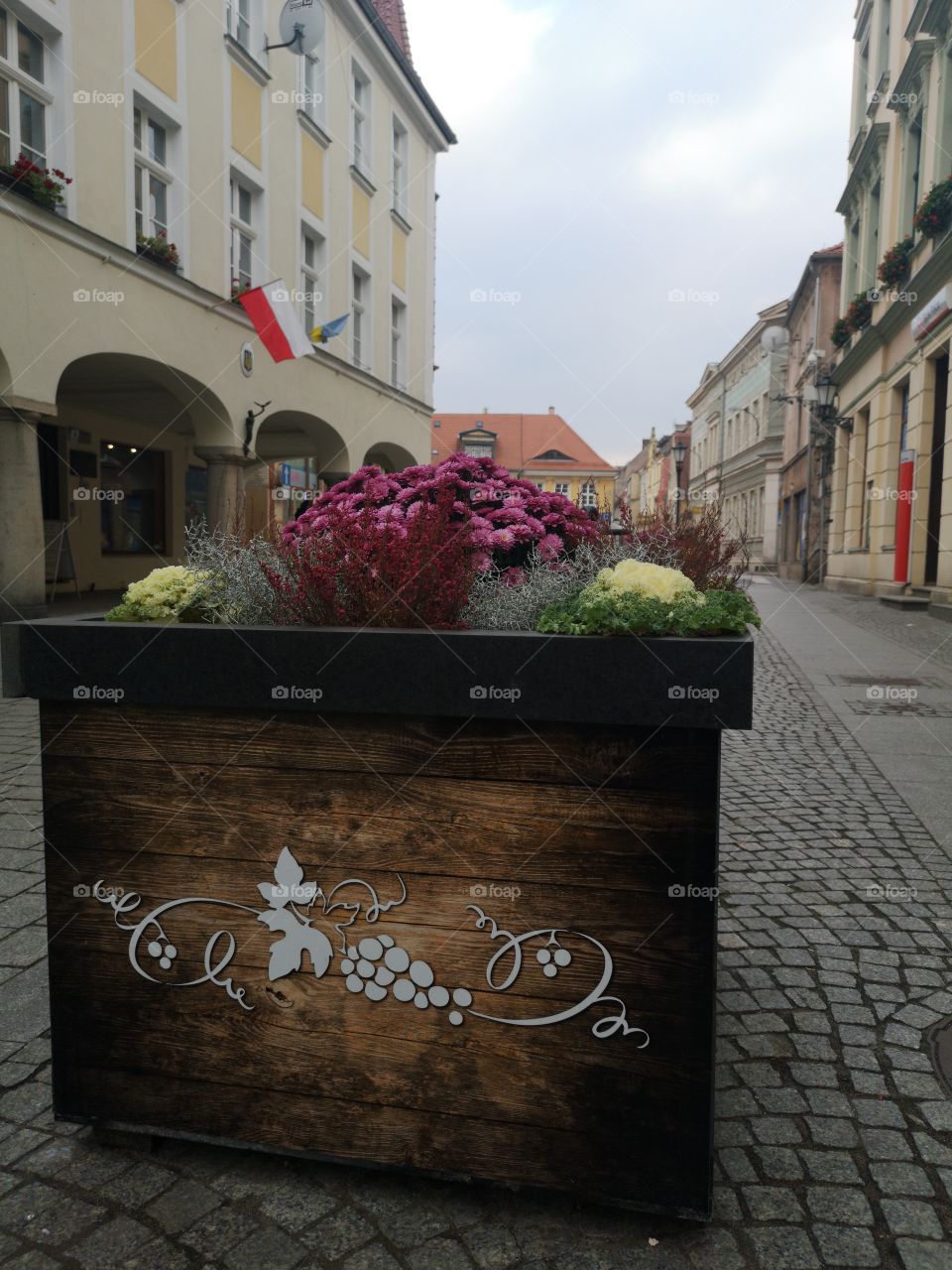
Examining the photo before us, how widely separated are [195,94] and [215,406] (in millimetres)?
4367

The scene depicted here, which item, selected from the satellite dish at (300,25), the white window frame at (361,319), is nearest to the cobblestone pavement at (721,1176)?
the satellite dish at (300,25)

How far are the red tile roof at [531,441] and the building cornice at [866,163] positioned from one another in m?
46.9

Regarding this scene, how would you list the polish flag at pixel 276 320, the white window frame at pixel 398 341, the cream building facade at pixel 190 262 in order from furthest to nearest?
the white window frame at pixel 398 341, the polish flag at pixel 276 320, the cream building facade at pixel 190 262

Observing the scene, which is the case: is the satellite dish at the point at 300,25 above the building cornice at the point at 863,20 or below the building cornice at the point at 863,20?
below

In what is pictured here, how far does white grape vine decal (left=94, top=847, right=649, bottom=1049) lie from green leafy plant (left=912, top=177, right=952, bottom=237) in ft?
50.5

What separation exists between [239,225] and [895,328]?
12.2m

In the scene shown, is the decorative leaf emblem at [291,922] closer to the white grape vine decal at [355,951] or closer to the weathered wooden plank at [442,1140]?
the white grape vine decal at [355,951]

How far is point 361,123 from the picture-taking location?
64.4ft

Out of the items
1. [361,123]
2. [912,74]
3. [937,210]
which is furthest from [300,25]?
[912,74]

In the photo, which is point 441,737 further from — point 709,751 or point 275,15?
point 275,15

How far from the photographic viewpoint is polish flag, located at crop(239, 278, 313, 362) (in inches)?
527

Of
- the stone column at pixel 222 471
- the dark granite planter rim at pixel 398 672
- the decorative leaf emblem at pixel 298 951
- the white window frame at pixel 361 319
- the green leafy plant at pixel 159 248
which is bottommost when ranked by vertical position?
the decorative leaf emblem at pixel 298 951

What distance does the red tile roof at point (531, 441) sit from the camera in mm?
72562

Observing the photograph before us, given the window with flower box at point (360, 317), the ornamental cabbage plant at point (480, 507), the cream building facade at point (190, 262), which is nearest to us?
the ornamental cabbage plant at point (480, 507)
